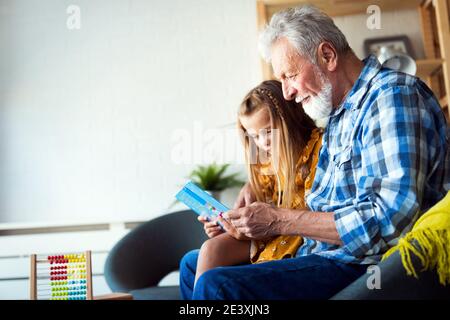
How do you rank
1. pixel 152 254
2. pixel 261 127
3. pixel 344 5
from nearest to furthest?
pixel 261 127, pixel 152 254, pixel 344 5

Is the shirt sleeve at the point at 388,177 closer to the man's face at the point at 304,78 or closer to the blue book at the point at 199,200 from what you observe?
the man's face at the point at 304,78

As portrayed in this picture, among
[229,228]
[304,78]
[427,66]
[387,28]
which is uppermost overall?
[387,28]

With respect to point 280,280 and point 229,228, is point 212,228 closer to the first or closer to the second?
point 229,228

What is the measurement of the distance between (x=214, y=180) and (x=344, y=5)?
1108 millimetres

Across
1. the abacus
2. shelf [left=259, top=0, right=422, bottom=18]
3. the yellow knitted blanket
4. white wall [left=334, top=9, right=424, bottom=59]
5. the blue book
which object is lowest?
the abacus

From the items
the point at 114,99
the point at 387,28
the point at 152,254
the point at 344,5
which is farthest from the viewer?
the point at 114,99

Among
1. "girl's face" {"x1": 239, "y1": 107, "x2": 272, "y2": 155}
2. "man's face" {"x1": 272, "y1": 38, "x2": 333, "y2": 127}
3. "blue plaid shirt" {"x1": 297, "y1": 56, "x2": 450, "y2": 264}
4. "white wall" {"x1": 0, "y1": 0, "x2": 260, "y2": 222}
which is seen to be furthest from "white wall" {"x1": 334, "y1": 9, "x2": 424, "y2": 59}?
"blue plaid shirt" {"x1": 297, "y1": 56, "x2": 450, "y2": 264}

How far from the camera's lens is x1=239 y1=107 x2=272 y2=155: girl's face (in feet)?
4.84

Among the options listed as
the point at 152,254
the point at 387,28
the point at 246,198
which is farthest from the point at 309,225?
the point at 387,28

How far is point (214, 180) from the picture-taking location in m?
2.57

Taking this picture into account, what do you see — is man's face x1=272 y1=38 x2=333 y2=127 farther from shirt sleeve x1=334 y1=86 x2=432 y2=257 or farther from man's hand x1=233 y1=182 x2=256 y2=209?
man's hand x1=233 y1=182 x2=256 y2=209

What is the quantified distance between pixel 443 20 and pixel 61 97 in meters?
2.03
